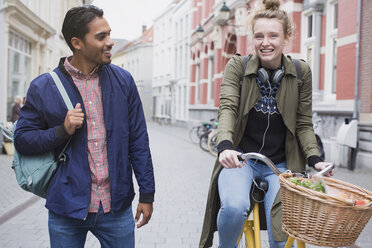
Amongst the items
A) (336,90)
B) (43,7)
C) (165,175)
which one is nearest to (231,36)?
(43,7)

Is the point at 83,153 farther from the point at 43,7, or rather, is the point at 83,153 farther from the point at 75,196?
the point at 43,7

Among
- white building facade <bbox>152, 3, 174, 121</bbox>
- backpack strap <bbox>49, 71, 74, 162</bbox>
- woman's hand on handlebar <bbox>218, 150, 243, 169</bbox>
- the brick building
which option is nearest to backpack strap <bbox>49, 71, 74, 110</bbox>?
backpack strap <bbox>49, 71, 74, 162</bbox>

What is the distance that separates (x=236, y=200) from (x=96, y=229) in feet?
2.59

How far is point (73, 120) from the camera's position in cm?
216

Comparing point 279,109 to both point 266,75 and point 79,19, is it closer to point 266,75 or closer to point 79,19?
point 266,75

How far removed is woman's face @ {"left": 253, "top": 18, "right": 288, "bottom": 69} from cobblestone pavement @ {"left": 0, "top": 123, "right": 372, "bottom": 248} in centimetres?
257

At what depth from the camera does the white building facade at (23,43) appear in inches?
526

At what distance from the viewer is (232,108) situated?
2.70 m

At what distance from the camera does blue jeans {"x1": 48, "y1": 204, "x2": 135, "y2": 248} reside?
2311 millimetres

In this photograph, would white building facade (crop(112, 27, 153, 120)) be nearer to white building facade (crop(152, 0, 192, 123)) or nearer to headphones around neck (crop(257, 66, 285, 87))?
white building facade (crop(152, 0, 192, 123))

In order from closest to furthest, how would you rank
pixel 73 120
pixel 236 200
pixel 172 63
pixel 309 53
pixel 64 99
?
pixel 73 120 < pixel 64 99 < pixel 236 200 < pixel 309 53 < pixel 172 63

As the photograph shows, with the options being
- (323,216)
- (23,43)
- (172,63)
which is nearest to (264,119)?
(323,216)

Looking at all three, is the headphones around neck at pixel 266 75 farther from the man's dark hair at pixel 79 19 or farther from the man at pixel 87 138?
the man's dark hair at pixel 79 19

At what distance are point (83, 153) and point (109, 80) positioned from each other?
Result: 0.41m
